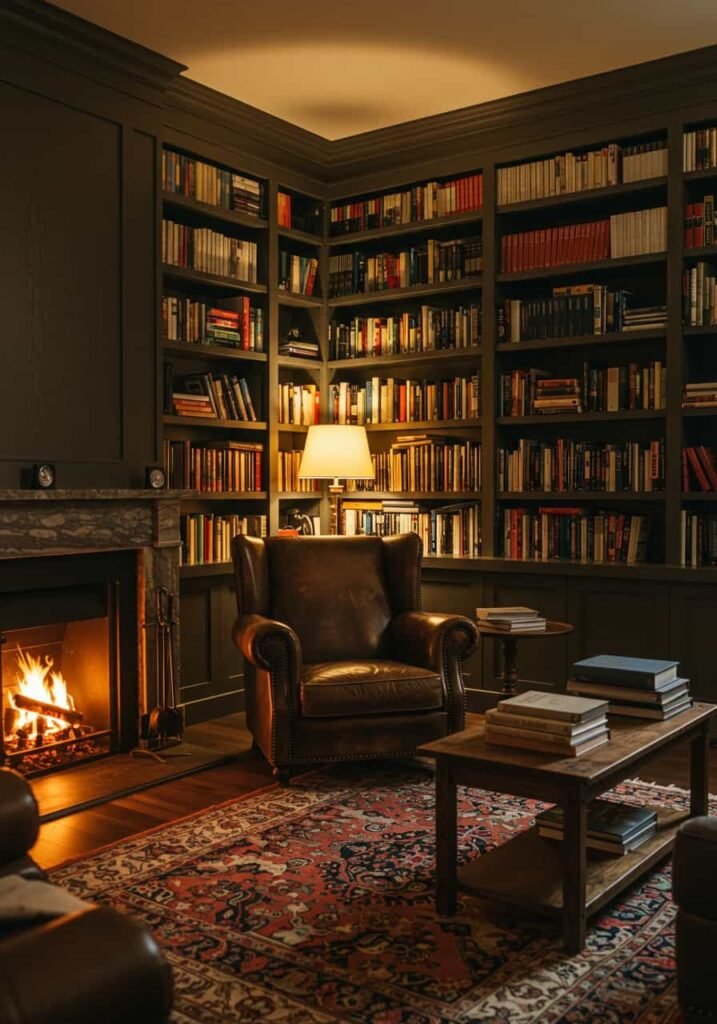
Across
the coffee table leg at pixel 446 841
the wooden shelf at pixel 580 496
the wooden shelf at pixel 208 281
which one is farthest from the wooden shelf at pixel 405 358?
the coffee table leg at pixel 446 841

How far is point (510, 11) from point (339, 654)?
2.67 metres

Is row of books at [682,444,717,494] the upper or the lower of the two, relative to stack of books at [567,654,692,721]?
upper

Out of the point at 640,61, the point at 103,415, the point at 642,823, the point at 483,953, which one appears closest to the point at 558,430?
the point at 640,61

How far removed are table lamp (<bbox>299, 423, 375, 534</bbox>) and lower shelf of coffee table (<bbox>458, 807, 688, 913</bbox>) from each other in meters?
2.38

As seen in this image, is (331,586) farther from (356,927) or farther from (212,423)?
(356,927)

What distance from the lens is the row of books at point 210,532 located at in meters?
4.83

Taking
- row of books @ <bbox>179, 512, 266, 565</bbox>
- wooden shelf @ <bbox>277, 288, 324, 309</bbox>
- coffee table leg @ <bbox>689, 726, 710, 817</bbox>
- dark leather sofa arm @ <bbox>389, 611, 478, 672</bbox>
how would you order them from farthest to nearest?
wooden shelf @ <bbox>277, 288, 324, 309</bbox>, row of books @ <bbox>179, 512, 266, 565</bbox>, dark leather sofa arm @ <bbox>389, 611, 478, 672</bbox>, coffee table leg @ <bbox>689, 726, 710, 817</bbox>

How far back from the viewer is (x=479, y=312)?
16.9ft

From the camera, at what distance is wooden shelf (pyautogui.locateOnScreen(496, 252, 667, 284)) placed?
4.61 m

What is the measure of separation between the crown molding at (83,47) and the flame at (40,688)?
2.37 metres

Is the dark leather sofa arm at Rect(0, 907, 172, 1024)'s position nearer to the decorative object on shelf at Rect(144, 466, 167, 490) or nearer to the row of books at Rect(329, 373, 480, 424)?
the decorative object on shelf at Rect(144, 466, 167, 490)

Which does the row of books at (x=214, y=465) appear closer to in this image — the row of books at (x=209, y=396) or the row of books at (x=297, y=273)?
the row of books at (x=209, y=396)

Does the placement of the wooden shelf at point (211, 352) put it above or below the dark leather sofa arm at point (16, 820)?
above

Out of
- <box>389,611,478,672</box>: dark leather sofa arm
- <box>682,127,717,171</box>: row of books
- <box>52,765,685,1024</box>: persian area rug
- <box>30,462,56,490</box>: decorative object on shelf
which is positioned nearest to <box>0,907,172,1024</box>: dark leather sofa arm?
<box>52,765,685,1024</box>: persian area rug
